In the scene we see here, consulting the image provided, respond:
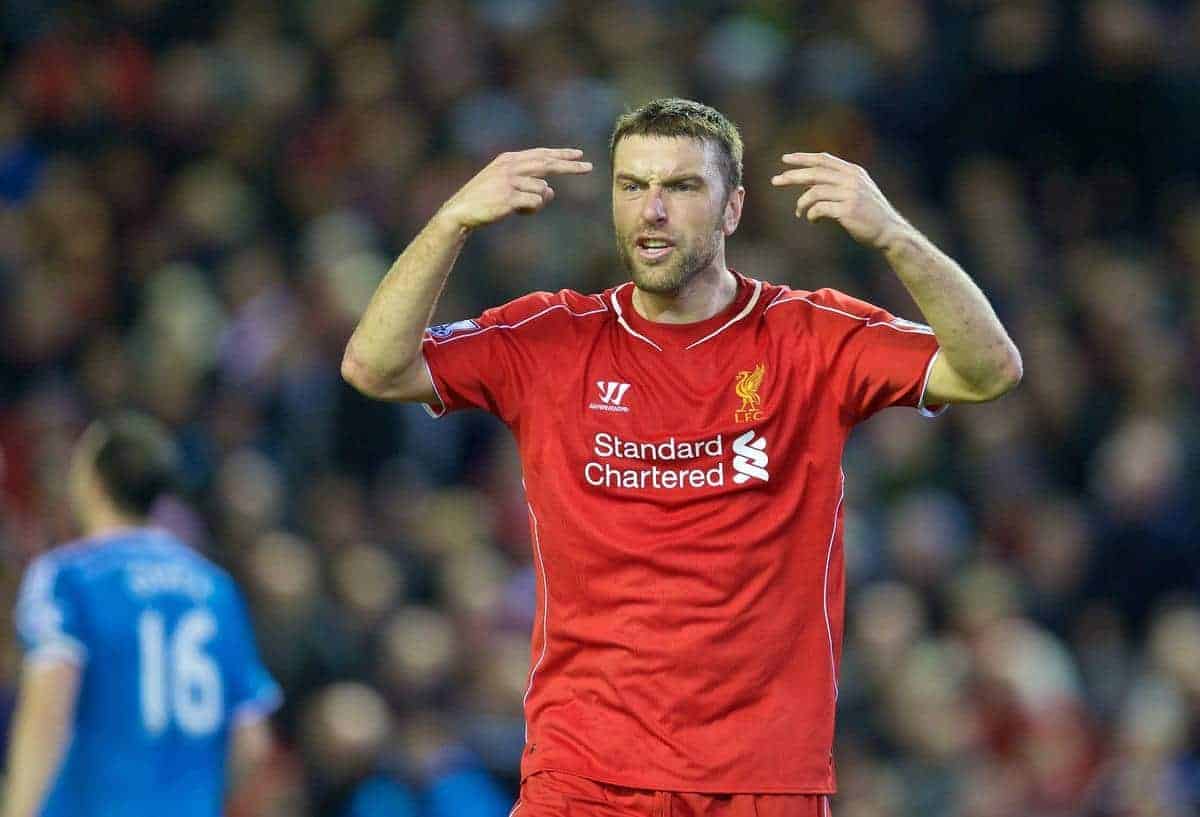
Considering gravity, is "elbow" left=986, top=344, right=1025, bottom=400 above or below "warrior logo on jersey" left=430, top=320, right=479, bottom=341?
below

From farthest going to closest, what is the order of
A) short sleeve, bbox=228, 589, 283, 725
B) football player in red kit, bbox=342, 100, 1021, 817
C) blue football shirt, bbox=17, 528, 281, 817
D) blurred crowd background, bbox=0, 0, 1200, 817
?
blurred crowd background, bbox=0, 0, 1200, 817
short sleeve, bbox=228, 589, 283, 725
blue football shirt, bbox=17, 528, 281, 817
football player in red kit, bbox=342, 100, 1021, 817

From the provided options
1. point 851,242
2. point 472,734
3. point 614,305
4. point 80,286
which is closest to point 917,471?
point 851,242

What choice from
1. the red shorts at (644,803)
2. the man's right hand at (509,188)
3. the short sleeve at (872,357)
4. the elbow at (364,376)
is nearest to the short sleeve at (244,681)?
the elbow at (364,376)

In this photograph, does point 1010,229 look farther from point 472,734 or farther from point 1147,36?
point 472,734

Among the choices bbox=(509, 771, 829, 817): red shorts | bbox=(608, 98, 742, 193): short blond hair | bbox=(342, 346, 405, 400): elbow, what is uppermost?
bbox=(608, 98, 742, 193): short blond hair

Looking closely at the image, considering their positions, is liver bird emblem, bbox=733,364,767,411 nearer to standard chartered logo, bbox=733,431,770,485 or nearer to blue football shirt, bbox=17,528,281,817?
standard chartered logo, bbox=733,431,770,485

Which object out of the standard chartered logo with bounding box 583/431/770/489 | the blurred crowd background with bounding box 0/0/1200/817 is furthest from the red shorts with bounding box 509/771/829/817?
the blurred crowd background with bounding box 0/0/1200/817

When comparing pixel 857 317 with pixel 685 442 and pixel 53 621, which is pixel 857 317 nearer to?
pixel 685 442

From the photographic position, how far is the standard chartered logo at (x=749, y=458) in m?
4.85

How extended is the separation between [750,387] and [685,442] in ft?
0.71

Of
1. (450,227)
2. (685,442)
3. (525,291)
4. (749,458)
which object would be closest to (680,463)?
(685,442)

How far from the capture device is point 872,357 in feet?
15.9

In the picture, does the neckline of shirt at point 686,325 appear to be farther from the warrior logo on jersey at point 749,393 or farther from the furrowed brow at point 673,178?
the furrowed brow at point 673,178

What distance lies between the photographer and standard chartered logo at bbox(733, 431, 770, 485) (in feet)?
15.9
